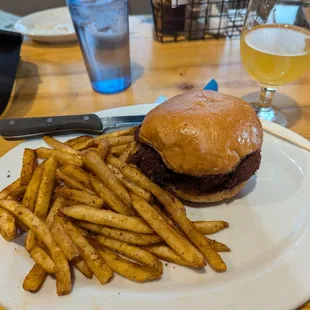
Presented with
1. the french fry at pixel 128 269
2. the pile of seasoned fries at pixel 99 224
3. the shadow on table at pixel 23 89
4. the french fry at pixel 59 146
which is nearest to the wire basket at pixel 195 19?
the shadow on table at pixel 23 89

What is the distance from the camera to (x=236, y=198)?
1.54m

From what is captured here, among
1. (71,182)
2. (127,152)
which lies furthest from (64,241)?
(127,152)

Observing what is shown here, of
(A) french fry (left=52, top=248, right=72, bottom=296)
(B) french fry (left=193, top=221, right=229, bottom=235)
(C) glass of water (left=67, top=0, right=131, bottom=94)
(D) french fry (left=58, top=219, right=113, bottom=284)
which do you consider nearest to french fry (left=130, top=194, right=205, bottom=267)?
(B) french fry (left=193, top=221, right=229, bottom=235)

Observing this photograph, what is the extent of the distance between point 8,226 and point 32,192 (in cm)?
17

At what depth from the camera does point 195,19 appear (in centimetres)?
276

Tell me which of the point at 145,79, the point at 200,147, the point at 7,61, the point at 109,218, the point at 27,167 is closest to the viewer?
the point at 109,218

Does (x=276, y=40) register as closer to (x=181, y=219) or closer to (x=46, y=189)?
(x=181, y=219)

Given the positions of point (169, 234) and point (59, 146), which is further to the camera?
point (59, 146)

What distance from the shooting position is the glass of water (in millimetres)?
2025

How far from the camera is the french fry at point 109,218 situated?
1.23m

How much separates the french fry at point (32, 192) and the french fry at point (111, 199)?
0.24 metres

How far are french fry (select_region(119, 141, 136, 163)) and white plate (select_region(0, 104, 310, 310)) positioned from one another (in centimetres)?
36

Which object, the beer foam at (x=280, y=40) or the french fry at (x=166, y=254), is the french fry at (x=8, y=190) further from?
the beer foam at (x=280, y=40)

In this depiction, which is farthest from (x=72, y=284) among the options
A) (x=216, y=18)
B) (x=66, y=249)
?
(x=216, y=18)
